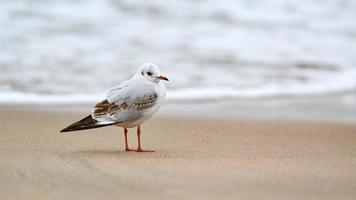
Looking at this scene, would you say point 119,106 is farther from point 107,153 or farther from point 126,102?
point 107,153

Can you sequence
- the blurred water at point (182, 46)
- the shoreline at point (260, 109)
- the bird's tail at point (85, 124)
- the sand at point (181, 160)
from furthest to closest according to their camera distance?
the blurred water at point (182, 46) < the shoreline at point (260, 109) < the bird's tail at point (85, 124) < the sand at point (181, 160)

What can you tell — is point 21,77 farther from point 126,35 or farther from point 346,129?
point 346,129

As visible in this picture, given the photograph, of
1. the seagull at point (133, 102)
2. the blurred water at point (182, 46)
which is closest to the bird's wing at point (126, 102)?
the seagull at point (133, 102)

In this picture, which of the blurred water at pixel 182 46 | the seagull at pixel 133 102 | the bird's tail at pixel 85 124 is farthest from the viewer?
the blurred water at pixel 182 46

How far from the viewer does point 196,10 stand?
1212 centimetres

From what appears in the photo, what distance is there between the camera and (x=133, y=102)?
4.93m

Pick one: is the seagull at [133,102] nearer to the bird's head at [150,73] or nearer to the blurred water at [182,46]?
the bird's head at [150,73]

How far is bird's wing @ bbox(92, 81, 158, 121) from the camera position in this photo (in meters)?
4.91

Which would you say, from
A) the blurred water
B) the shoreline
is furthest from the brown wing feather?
the blurred water

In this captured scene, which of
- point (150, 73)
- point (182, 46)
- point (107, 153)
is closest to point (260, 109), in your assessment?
point (150, 73)

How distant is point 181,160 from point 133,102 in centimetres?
57

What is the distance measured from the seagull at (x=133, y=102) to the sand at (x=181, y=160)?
23 centimetres

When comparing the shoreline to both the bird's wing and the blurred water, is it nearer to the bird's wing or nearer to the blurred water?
the blurred water

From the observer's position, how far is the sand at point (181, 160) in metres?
3.88
